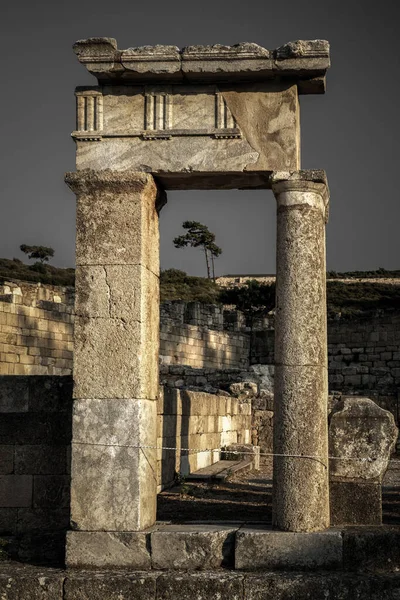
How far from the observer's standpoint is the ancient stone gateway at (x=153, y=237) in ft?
23.0

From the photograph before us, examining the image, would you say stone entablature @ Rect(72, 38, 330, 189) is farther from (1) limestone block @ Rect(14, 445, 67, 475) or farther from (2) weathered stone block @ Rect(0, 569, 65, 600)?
(2) weathered stone block @ Rect(0, 569, 65, 600)

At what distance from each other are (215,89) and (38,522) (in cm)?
440

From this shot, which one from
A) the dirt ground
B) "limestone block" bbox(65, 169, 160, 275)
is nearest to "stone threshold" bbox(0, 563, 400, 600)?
the dirt ground

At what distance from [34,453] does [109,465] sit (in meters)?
1.31

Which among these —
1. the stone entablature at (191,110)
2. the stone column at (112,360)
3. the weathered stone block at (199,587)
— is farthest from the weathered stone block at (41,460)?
the stone entablature at (191,110)

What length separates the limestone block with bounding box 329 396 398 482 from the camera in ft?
25.7

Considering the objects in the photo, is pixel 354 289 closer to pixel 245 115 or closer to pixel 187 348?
pixel 187 348

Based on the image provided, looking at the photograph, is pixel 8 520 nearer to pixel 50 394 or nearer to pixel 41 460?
pixel 41 460

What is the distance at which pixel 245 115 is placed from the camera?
7383mm

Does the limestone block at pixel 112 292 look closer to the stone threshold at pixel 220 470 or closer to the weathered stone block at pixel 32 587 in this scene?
the weathered stone block at pixel 32 587

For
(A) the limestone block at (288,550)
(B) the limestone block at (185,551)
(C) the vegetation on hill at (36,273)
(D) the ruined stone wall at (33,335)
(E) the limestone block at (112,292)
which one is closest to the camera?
(A) the limestone block at (288,550)

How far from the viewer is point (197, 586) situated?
6.44 m

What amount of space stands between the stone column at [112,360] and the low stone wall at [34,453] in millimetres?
933

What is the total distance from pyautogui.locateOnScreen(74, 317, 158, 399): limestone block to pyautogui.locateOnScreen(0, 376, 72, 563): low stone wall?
972mm
